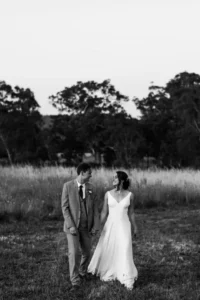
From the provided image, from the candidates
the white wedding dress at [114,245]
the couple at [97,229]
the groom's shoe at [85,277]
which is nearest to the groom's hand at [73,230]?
the couple at [97,229]

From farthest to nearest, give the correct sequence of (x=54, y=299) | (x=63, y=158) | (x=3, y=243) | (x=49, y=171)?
(x=63, y=158) < (x=49, y=171) < (x=3, y=243) < (x=54, y=299)

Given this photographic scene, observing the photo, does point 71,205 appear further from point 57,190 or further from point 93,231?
point 57,190

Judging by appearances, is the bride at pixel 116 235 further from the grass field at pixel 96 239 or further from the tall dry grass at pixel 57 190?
the tall dry grass at pixel 57 190

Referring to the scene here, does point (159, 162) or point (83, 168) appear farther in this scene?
point (159, 162)

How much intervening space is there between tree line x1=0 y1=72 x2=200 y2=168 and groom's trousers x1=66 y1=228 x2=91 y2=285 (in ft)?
117

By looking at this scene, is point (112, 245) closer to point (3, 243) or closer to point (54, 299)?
point (54, 299)

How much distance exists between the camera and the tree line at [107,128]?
147 feet

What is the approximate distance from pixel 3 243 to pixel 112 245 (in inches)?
138

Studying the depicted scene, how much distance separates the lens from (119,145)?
45875mm

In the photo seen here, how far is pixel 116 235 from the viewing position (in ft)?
22.0

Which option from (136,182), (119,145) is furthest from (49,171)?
(119,145)

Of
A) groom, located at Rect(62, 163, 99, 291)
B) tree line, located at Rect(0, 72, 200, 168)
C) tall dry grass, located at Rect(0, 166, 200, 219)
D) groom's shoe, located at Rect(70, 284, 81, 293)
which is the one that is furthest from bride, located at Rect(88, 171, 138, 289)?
tree line, located at Rect(0, 72, 200, 168)

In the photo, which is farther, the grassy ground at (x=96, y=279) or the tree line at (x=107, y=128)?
the tree line at (x=107, y=128)

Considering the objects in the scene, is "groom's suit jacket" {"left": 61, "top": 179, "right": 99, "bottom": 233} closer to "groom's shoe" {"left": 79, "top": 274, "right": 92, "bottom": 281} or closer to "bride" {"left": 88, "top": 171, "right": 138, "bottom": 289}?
"bride" {"left": 88, "top": 171, "right": 138, "bottom": 289}
